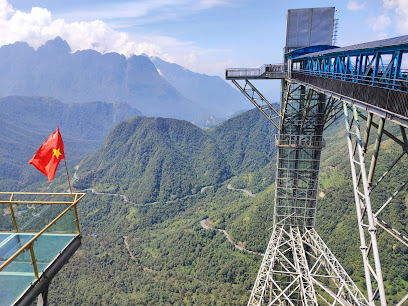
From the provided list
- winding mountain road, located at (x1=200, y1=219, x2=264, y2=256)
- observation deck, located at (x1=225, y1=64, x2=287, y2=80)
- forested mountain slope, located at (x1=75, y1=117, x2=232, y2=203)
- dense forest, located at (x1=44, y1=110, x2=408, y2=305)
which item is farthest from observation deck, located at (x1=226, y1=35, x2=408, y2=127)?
forested mountain slope, located at (x1=75, y1=117, x2=232, y2=203)

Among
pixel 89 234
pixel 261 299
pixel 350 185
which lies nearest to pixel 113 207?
pixel 89 234

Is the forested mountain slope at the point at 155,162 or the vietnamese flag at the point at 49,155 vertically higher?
the vietnamese flag at the point at 49,155

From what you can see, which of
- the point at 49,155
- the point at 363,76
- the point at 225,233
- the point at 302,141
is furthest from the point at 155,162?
the point at 363,76

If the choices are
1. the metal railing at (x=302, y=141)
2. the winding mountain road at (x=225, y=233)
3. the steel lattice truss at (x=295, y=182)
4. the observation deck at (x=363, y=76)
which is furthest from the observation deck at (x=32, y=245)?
the winding mountain road at (x=225, y=233)

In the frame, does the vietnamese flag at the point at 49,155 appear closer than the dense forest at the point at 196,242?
Yes

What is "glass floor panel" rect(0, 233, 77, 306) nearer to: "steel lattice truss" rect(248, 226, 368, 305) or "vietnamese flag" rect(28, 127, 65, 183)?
"vietnamese flag" rect(28, 127, 65, 183)

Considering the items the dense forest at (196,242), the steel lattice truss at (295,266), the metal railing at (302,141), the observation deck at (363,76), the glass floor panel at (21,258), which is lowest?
the dense forest at (196,242)

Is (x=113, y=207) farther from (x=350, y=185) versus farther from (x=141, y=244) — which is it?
(x=350, y=185)

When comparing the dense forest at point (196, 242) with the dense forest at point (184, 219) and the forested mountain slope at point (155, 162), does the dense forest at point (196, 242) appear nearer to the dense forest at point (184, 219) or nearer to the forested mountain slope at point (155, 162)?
the dense forest at point (184, 219)
